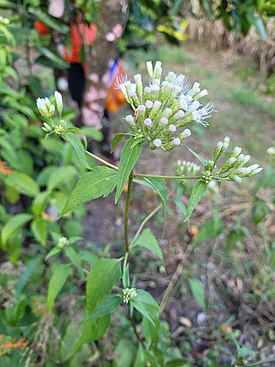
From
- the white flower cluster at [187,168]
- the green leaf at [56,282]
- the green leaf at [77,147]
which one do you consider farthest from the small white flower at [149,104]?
the green leaf at [56,282]

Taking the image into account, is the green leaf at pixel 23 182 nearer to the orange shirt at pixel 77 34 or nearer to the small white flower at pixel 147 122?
the orange shirt at pixel 77 34

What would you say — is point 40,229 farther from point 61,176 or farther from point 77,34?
point 77,34

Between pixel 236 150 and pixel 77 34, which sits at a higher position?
pixel 77 34

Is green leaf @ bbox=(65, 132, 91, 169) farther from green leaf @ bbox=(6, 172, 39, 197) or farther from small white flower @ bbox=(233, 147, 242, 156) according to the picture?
green leaf @ bbox=(6, 172, 39, 197)

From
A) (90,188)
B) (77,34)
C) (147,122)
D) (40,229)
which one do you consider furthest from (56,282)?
(77,34)

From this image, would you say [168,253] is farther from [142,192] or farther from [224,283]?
[142,192]

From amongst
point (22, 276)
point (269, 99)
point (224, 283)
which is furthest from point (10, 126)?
point (269, 99)

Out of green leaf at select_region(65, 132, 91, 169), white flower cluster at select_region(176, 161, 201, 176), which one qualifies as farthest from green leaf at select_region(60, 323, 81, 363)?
green leaf at select_region(65, 132, 91, 169)
